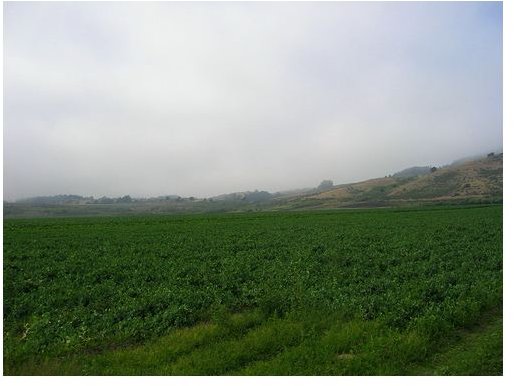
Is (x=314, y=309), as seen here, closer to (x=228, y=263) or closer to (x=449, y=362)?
(x=449, y=362)

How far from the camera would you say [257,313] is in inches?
504

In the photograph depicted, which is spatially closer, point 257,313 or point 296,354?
point 296,354

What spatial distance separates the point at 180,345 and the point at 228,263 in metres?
10.5

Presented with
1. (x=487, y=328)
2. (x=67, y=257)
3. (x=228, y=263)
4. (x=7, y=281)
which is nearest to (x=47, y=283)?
(x=7, y=281)

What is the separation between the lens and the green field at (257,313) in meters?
9.49

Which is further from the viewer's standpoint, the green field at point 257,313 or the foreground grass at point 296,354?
the green field at point 257,313

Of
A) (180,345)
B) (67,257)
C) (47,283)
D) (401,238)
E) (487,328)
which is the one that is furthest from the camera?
(401,238)

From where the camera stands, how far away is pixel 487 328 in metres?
11.6

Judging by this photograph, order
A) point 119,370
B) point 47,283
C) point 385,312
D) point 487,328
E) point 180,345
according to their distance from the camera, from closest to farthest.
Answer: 1. point 119,370
2. point 180,345
3. point 487,328
4. point 385,312
5. point 47,283

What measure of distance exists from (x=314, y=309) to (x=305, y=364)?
3867mm

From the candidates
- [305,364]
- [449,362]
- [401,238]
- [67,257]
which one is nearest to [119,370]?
[305,364]

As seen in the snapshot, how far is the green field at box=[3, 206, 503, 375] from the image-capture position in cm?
949

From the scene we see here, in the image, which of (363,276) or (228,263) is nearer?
(363,276)

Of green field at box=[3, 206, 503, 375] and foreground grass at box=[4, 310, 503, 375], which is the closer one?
foreground grass at box=[4, 310, 503, 375]
